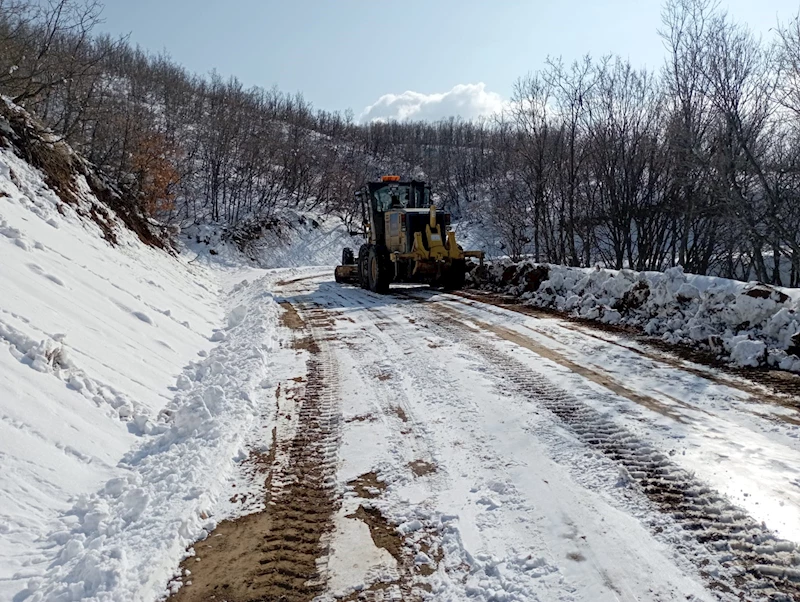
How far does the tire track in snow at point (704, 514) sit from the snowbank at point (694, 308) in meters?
2.76

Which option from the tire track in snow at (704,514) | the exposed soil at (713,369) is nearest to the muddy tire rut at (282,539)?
the tire track in snow at (704,514)

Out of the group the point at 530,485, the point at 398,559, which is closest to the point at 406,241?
the point at 530,485

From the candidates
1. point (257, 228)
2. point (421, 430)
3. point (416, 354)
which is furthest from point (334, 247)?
point (421, 430)

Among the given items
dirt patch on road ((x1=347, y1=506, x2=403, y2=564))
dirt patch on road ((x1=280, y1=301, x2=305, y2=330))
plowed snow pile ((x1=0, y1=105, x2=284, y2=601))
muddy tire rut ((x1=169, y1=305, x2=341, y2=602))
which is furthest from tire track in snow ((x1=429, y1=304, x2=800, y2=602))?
dirt patch on road ((x1=280, y1=301, x2=305, y2=330))

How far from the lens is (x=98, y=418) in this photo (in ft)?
13.6

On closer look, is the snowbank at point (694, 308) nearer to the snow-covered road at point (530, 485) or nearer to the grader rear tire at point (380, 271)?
the snow-covered road at point (530, 485)

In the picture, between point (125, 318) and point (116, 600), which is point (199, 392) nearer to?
point (125, 318)

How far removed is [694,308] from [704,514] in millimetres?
5342

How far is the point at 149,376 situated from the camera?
5445 mm

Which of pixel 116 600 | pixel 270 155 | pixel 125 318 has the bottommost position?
pixel 116 600

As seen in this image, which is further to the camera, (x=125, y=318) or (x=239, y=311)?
(x=239, y=311)

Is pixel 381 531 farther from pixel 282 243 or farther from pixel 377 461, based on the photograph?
pixel 282 243

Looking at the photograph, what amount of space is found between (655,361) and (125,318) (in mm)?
6380

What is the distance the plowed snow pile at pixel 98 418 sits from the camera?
9.01ft
